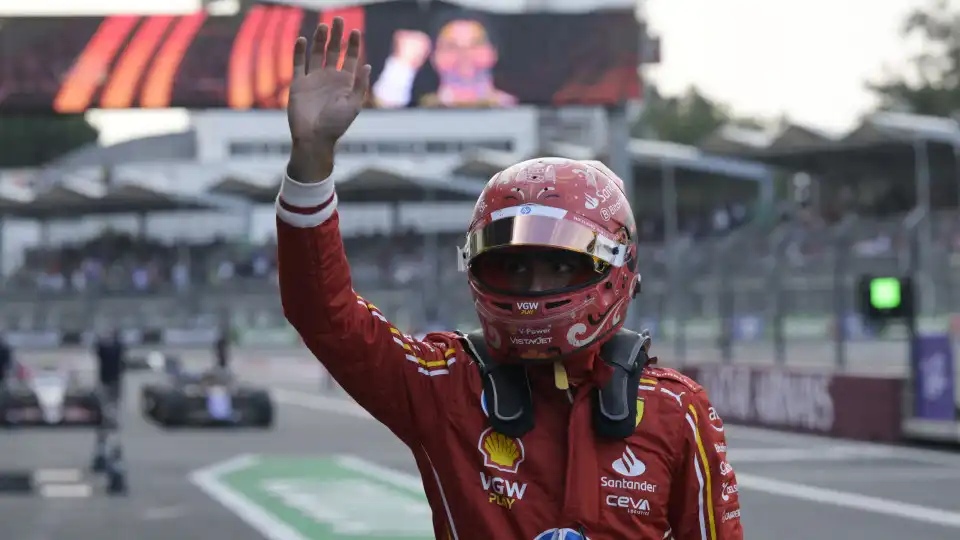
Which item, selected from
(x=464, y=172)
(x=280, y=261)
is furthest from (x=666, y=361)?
(x=280, y=261)

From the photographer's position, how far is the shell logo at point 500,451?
11.2ft

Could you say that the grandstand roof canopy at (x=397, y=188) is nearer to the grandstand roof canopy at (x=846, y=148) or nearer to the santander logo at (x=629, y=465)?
the grandstand roof canopy at (x=846, y=148)

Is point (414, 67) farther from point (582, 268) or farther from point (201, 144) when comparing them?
point (201, 144)

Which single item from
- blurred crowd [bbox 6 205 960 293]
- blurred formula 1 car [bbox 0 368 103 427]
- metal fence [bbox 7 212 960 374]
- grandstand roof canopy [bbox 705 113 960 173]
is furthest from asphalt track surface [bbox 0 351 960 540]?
grandstand roof canopy [bbox 705 113 960 173]

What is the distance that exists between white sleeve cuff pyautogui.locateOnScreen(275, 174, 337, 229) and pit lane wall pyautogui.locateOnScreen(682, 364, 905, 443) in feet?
58.2

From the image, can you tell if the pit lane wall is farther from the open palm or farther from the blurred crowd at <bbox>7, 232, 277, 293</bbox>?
the blurred crowd at <bbox>7, 232, 277, 293</bbox>

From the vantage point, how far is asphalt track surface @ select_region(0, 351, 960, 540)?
41.9 ft

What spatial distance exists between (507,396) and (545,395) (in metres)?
0.11

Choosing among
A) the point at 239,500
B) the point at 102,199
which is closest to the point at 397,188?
the point at 102,199

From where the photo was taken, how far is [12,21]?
71.7 feet

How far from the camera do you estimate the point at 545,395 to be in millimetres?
3494

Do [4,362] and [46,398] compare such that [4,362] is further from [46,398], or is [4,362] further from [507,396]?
[507,396]

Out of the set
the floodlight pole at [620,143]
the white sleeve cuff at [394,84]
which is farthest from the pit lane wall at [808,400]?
the white sleeve cuff at [394,84]

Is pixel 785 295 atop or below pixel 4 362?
below
